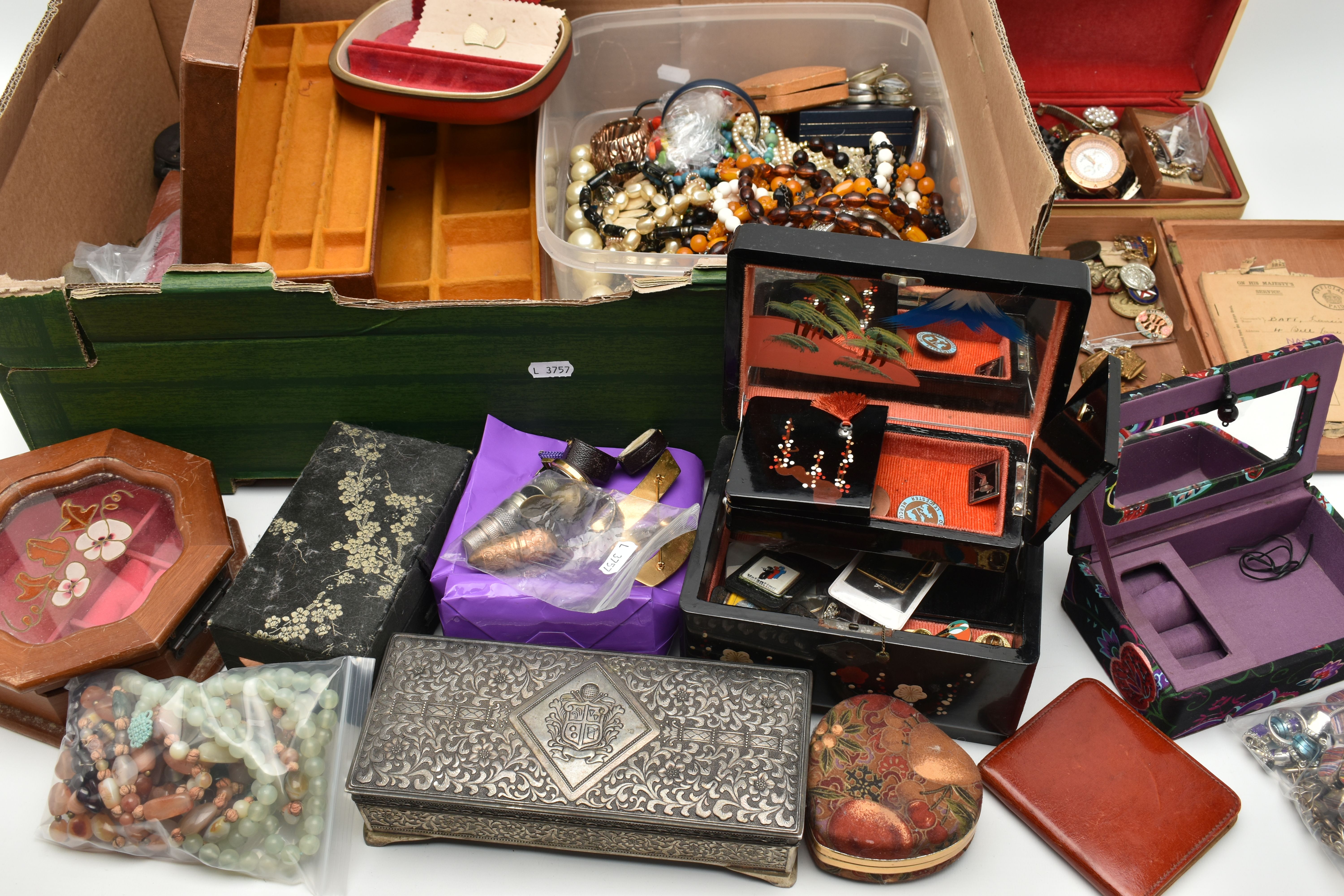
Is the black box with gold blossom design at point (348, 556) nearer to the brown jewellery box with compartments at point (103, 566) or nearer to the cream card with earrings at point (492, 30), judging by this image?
the brown jewellery box with compartments at point (103, 566)

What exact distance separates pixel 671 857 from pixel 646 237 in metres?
1.26

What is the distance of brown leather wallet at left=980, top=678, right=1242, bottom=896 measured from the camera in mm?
1628

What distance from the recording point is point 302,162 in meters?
2.27

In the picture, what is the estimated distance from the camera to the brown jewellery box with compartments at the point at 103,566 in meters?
1.73

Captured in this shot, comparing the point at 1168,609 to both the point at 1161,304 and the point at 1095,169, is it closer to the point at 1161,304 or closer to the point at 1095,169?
the point at 1161,304

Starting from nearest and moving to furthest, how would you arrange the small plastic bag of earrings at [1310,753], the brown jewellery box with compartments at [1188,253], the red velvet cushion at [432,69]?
the small plastic bag of earrings at [1310,753], the red velvet cushion at [432,69], the brown jewellery box with compartments at [1188,253]

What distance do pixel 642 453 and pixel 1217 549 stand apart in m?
1.14

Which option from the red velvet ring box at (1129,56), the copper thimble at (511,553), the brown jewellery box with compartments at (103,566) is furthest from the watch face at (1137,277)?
the brown jewellery box with compartments at (103,566)

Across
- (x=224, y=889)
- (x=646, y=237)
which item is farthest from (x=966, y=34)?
(x=224, y=889)

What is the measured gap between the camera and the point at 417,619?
6.26ft

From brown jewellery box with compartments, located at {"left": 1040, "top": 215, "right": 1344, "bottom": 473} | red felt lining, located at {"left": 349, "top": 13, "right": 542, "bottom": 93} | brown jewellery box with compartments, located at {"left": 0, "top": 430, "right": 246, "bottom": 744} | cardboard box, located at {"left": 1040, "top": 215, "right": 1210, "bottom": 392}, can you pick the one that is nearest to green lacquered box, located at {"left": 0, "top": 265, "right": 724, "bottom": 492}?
brown jewellery box with compartments, located at {"left": 0, "top": 430, "right": 246, "bottom": 744}

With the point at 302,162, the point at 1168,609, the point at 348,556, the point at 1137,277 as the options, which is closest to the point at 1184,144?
the point at 1137,277

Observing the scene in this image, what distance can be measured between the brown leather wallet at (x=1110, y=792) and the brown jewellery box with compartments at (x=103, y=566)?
4.59 ft

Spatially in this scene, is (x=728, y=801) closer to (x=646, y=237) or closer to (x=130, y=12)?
(x=646, y=237)
